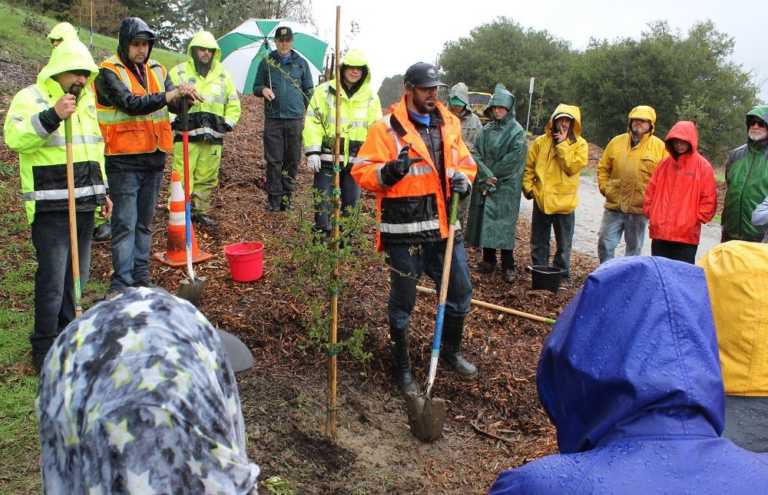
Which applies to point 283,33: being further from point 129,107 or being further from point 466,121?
point 129,107

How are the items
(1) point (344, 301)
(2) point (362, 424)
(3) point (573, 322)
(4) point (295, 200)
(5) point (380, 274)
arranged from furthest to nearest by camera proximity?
(4) point (295, 200) → (5) point (380, 274) → (1) point (344, 301) → (2) point (362, 424) → (3) point (573, 322)

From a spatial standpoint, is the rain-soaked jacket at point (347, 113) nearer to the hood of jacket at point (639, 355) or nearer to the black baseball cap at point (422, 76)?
the black baseball cap at point (422, 76)

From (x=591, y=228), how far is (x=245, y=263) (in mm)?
7237

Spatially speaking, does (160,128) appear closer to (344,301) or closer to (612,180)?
(344,301)

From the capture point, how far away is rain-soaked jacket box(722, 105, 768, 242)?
214 inches

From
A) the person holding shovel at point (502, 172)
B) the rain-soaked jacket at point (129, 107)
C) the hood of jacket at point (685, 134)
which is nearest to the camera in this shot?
the rain-soaked jacket at point (129, 107)

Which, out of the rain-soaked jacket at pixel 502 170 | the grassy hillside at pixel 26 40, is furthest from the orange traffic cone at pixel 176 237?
the grassy hillside at pixel 26 40

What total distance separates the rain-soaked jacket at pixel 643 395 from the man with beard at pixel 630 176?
551 centimetres

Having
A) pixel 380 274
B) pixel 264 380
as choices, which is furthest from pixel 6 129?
pixel 380 274

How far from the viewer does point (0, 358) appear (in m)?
4.32

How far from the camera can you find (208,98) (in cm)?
673

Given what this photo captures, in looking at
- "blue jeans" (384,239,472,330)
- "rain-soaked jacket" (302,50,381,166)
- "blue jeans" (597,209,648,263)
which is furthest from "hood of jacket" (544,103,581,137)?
"blue jeans" (384,239,472,330)

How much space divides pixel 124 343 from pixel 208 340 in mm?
194

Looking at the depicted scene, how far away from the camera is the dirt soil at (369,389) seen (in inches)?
143
